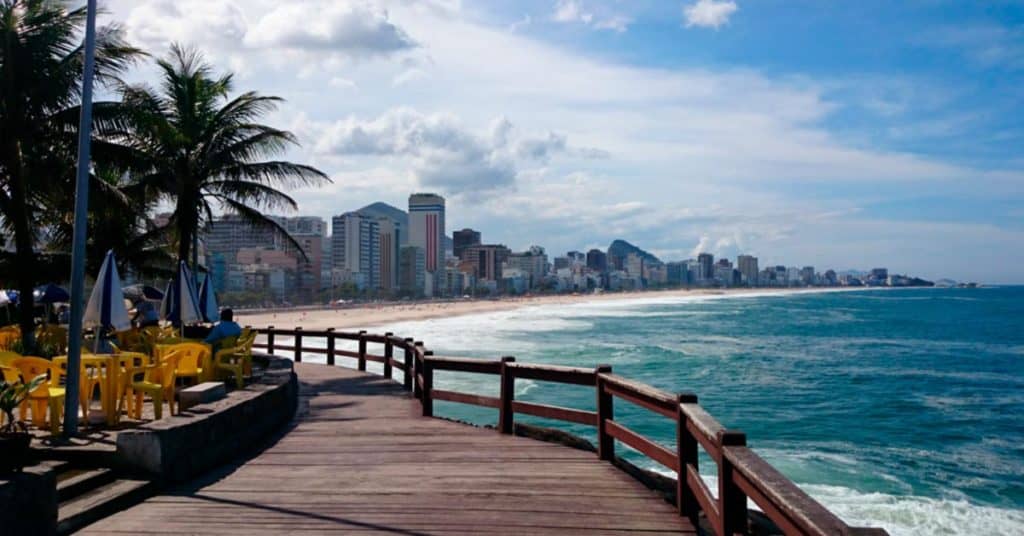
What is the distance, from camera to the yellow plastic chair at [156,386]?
741 cm

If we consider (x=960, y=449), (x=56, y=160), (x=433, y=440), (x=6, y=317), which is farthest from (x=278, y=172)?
(x=960, y=449)

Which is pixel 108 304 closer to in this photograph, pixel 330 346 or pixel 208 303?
pixel 208 303

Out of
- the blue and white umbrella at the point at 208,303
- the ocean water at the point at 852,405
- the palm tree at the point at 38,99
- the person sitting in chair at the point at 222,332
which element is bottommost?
the ocean water at the point at 852,405

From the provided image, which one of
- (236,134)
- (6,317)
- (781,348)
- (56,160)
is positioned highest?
(236,134)

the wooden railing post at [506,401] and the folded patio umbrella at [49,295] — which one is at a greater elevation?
the folded patio umbrella at [49,295]

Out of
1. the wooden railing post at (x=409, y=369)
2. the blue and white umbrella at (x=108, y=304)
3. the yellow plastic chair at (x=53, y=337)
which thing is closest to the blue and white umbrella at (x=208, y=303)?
the yellow plastic chair at (x=53, y=337)

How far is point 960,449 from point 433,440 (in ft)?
47.8

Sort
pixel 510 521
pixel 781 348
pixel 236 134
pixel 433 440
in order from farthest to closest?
pixel 781 348, pixel 236 134, pixel 433 440, pixel 510 521

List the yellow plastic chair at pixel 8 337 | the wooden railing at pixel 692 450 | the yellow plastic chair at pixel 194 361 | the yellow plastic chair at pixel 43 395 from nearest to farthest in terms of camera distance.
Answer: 1. the wooden railing at pixel 692 450
2. the yellow plastic chair at pixel 43 395
3. the yellow plastic chair at pixel 194 361
4. the yellow plastic chair at pixel 8 337

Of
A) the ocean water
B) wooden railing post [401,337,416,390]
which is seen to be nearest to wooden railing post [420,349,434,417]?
wooden railing post [401,337,416,390]

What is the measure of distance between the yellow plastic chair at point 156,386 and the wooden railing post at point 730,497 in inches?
220

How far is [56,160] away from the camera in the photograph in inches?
521

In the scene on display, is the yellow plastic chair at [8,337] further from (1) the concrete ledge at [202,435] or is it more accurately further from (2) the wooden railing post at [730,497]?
(2) the wooden railing post at [730,497]

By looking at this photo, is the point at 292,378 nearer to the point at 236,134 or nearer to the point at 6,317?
the point at 236,134
